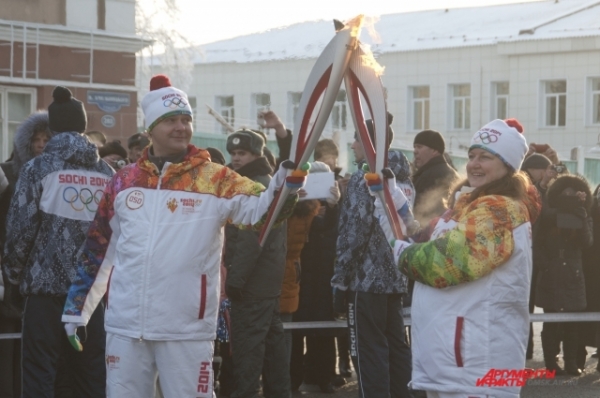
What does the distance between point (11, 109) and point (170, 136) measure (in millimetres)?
9155

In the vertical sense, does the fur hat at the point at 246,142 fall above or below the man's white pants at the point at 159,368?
above

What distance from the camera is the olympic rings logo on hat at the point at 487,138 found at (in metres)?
4.85

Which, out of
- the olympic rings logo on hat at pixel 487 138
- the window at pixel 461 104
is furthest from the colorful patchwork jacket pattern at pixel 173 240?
the window at pixel 461 104

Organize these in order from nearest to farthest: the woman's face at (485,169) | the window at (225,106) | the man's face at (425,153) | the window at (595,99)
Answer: the woman's face at (485,169) → the man's face at (425,153) → the window at (595,99) → the window at (225,106)

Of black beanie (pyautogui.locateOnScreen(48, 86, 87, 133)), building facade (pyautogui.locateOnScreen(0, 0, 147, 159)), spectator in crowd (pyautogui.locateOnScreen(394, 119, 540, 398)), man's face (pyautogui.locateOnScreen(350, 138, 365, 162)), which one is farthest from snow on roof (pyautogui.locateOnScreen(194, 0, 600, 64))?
spectator in crowd (pyautogui.locateOnScreen(394, 119, 540, 398))

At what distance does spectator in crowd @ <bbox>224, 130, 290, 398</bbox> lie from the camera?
7.25 meters

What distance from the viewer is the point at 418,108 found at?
37.3 metres

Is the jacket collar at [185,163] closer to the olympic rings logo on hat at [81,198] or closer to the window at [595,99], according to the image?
the olympic rings logo on hat at [81,198]

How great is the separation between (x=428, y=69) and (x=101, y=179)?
30001mm

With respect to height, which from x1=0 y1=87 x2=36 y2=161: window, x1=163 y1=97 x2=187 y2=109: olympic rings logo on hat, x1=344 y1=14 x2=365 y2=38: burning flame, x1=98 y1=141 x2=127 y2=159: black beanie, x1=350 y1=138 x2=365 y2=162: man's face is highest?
x1=0 y1=87 x2=36 y2=161: window

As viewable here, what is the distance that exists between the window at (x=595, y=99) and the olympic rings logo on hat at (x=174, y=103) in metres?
30.0

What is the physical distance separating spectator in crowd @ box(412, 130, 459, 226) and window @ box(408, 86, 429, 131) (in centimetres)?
2885

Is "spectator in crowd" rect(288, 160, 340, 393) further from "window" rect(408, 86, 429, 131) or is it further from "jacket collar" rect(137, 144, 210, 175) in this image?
"window" rect(408, 86, 429, 131)

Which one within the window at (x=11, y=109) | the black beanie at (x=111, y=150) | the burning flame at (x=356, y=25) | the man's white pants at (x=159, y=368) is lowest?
the man's white pants at (x=159, y=368)
